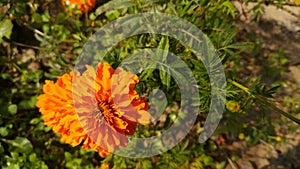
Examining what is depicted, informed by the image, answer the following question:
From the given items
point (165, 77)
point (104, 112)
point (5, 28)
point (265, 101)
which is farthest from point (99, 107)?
point (5, 28)

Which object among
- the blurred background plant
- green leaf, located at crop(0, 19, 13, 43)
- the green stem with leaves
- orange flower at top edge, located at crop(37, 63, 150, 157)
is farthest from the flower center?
green leaf, located at crop(0, 19, 13, 43)

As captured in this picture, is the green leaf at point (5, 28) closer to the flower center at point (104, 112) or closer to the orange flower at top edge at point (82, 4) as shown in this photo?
the orange flower at top edge at point (82, 4)

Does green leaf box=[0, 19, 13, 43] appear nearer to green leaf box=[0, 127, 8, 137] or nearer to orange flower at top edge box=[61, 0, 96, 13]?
orange flower at top edge box=[61, 0, 96, 13]

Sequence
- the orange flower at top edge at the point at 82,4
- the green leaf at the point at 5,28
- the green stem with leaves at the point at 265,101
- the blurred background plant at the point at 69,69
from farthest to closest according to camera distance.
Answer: the orange flower at top edge at the point at 82,4 → the green leaf at the point at 5,28 → the blurred background plant at the point at 69,69 → the green stem with leaves at the point at 265,101

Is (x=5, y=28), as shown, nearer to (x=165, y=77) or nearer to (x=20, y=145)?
(x=20, y=145)

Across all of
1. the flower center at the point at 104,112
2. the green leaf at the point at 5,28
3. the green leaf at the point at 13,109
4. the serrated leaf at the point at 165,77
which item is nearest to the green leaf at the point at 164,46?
the serrated leaf at the point at 165,77

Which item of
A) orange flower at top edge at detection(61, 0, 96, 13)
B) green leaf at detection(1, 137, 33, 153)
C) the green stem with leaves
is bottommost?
green leaf at detection(1, 137, 33, 153)

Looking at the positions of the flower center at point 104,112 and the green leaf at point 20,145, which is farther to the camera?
the green leaf at point 20,145
